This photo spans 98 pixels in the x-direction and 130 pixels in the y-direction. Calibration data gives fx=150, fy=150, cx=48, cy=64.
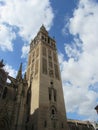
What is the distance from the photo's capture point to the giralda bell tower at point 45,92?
29.8m

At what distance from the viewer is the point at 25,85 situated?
36.7 m

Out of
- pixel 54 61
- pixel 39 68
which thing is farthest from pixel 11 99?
pixel 54 61

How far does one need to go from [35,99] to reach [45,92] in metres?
2.87

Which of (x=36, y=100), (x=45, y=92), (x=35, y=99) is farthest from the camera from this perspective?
(x=45, y=92)

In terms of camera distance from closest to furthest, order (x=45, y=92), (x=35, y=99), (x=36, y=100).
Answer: (x=36, y=100) < (x=35, y=99) < (x=45, y=92)

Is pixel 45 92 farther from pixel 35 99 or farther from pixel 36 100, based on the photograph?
pixel 36 100

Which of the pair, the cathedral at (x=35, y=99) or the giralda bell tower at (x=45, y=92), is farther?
the giralda bell tower at (x=45, y=92)

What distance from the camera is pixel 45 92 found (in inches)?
1345

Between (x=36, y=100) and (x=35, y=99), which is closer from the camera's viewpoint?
(x=36, y=100)

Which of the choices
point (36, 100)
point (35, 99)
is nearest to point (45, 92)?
point (35, 99)

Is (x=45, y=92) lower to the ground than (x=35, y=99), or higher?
higher

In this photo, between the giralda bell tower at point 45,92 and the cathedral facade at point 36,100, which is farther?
the giralda bell tower at point 45,92

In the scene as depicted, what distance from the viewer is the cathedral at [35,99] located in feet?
94.7

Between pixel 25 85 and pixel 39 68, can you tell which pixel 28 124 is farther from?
pixel 39 68
